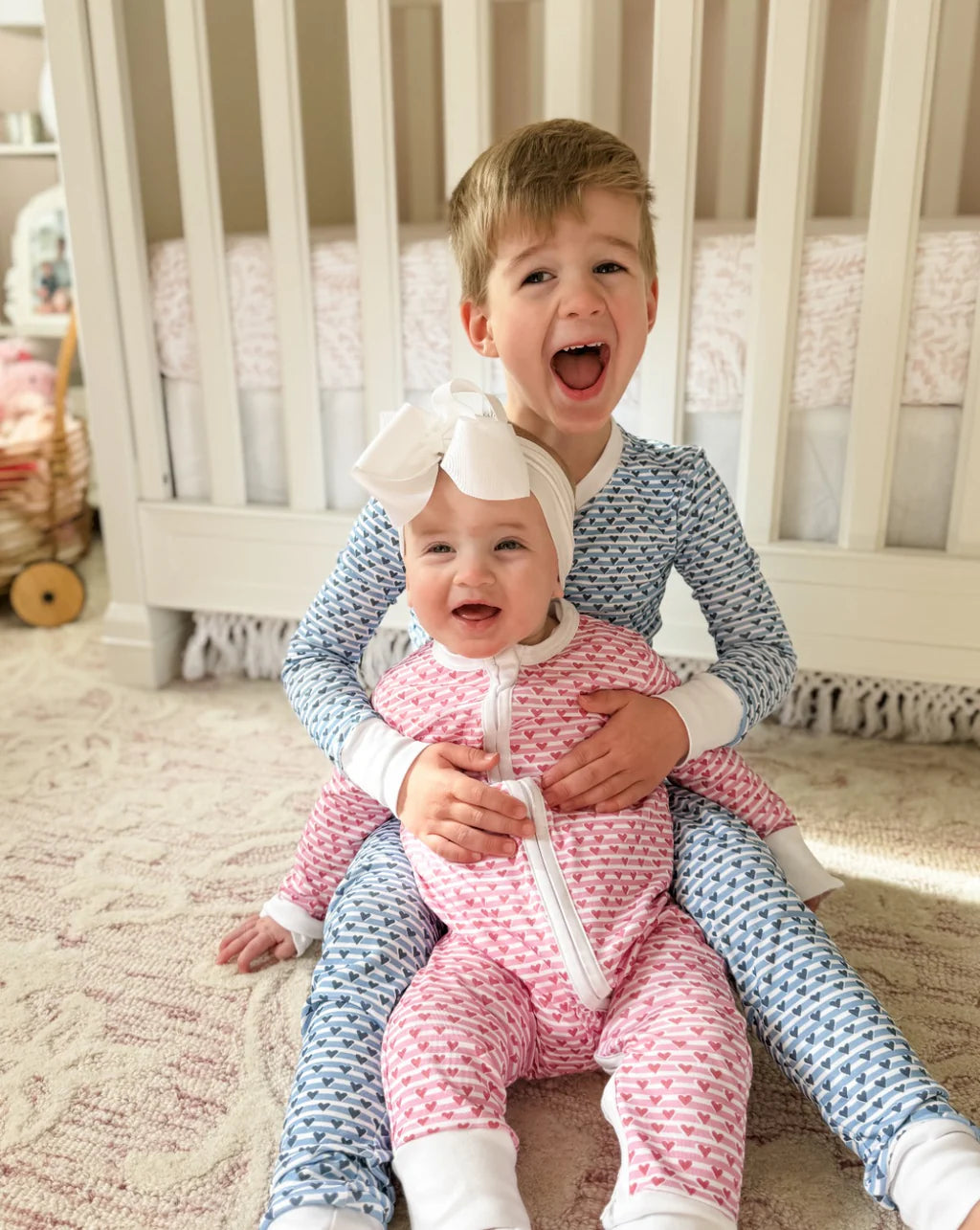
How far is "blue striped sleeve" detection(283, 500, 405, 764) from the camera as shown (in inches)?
38.5

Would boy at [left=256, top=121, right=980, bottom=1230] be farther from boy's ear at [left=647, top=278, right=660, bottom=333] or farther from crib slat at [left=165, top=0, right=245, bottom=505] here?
crib slat at [left=165, top=0, right=245, bottom=505]

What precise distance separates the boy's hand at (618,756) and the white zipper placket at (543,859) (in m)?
0.02

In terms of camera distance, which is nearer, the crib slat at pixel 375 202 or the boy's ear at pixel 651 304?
the boy's ear at pixel 651 304

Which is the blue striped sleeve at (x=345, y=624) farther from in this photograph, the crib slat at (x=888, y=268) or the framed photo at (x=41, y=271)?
the framed photo at (x=41, y=271)

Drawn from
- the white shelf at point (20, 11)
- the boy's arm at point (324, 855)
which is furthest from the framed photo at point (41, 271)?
the boy's arm at point (324, 855)

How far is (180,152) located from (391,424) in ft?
2.47

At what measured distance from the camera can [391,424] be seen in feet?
2.70

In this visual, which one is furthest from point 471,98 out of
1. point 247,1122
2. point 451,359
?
point 247,1122

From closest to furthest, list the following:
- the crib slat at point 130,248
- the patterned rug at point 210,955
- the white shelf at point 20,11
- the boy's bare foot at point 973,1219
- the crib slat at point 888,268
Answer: the boy's bare foot at point 973,1219 → the patterned rug at point 210,955 → the crib slat at point 888,268 → the crib slat at point 130,248 → the white shelf at point 20,11

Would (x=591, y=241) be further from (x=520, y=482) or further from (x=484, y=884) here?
(x=484, y=884)

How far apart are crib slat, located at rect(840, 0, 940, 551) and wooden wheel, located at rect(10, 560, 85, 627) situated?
1.18m

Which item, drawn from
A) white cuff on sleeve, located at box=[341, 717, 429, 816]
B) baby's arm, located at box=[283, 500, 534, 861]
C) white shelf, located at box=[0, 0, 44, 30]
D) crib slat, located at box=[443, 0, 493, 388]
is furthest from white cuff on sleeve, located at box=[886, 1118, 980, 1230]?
white shelf, located at box=[0, 0, 44, 30]

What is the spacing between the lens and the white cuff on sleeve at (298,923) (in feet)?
3.26

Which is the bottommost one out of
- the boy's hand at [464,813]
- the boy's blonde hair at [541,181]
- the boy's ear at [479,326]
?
the boy's hand at [464,813]
